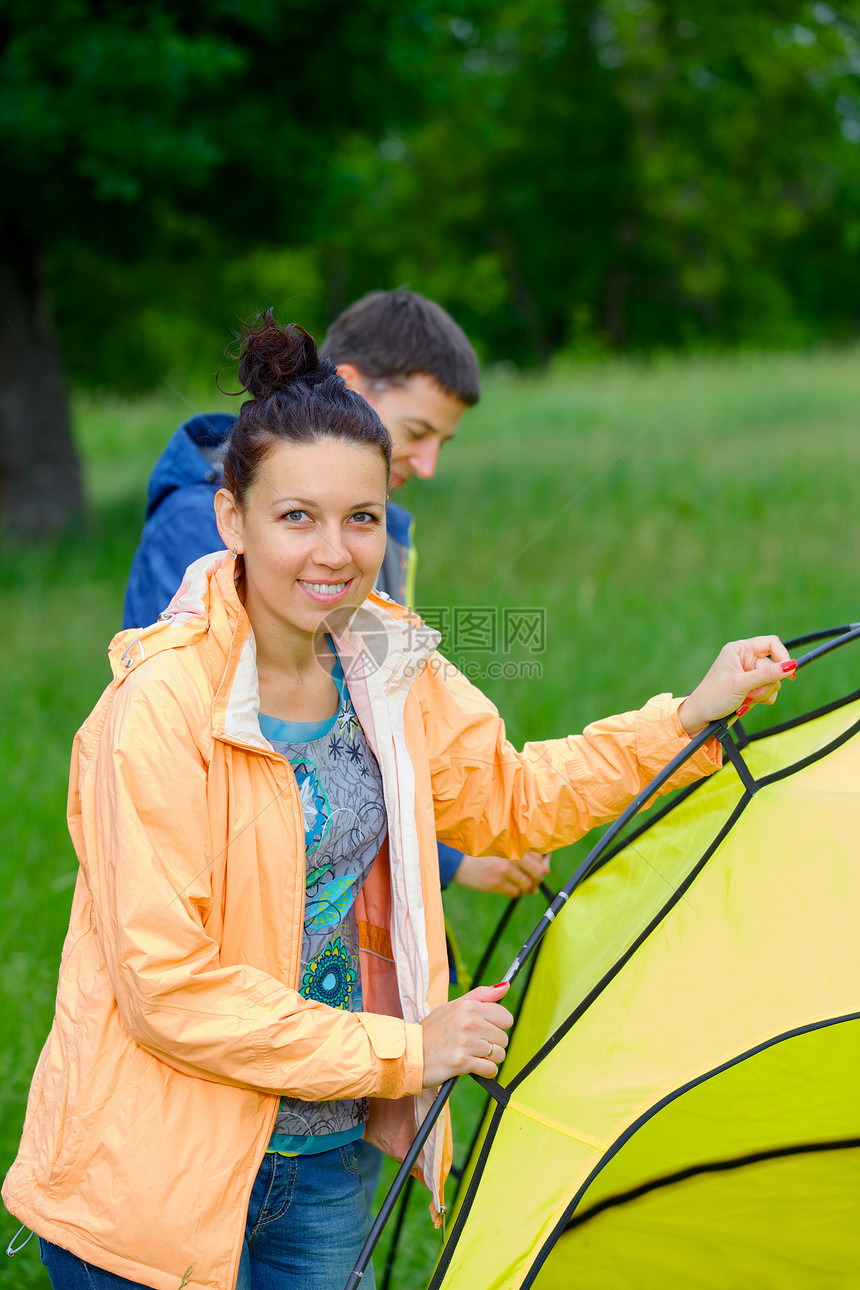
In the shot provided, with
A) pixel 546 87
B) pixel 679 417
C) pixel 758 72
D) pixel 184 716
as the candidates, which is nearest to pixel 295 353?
pixel 184 716

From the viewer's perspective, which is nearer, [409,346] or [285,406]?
[285,406]

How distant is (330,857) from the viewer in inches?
65.9

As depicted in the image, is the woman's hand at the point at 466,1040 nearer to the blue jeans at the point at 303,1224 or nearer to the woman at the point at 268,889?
the woman at the point at 268,889

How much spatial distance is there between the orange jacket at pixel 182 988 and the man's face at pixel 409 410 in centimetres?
96

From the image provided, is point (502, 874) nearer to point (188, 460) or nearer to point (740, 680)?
point (740, 680)

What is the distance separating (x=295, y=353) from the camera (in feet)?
5.51

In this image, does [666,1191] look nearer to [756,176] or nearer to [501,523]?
[501,523]

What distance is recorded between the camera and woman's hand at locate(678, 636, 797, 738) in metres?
1.82

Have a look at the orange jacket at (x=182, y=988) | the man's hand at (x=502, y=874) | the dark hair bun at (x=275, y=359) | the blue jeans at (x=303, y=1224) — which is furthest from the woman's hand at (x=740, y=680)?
the blue jeans at (x=303, y=1224)

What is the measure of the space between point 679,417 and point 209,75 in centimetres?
506

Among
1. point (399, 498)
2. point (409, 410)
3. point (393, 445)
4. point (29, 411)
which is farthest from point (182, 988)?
point (29, 411)

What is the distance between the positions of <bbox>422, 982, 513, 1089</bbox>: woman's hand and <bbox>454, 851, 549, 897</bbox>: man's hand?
2.78 ft

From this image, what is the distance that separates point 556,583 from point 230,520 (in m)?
4.53

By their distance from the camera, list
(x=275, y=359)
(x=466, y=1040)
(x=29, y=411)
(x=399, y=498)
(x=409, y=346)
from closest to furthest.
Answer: (x=466, y=1040), (x=275, y=359), (x=399, y=498), (x=409, y=346), (x=29, y=411)
